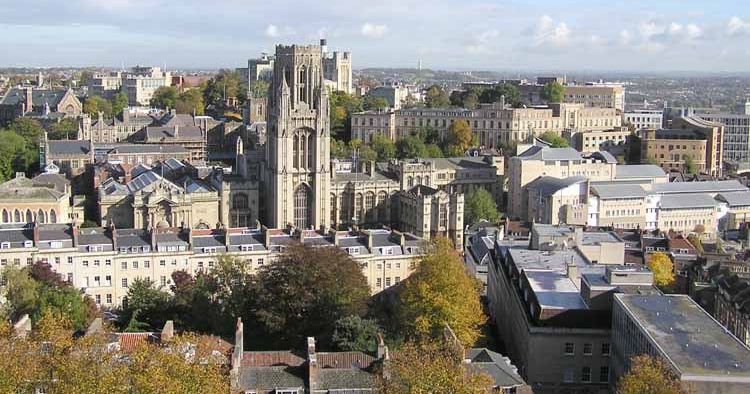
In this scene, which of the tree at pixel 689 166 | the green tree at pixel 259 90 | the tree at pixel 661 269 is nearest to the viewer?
the tree at pixel 661 269

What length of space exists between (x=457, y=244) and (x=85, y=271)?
29.1 meters

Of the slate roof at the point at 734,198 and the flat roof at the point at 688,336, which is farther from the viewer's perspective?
the slate roof at the point at 734,198

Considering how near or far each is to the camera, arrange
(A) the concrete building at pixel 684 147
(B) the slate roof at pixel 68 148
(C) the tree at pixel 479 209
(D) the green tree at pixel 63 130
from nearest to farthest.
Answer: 1. (C) the tree at pixel 479 209
2. (B) the slate roof at pixel 68 148
3. (A) the concrete building at pixel 684 147
4. (D) the green tree at pixel 63 130

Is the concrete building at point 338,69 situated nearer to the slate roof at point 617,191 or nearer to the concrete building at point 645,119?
the concrete building at point 645,119

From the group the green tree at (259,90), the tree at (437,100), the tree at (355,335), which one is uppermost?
the green tree at (259,90)

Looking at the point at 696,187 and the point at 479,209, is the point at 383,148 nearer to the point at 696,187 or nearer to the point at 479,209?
the point at 479,209

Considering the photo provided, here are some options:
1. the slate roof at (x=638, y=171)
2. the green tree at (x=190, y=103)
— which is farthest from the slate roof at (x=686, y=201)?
the green tree at (x=190, y=103)

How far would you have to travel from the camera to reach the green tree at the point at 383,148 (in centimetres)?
9928

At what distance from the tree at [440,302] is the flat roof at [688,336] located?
7.51 meters

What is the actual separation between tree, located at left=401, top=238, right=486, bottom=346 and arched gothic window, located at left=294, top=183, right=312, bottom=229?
28.9m

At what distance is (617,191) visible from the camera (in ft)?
264

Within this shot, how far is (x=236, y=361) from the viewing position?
34094 mm

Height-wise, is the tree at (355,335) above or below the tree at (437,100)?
below

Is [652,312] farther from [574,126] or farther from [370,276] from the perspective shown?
[574,126]
